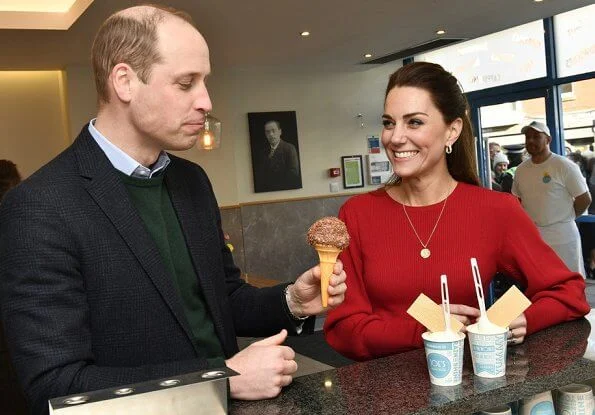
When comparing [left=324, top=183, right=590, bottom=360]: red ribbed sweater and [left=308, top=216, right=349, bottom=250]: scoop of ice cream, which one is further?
[left=324, top=183, right=590, bottom=360]: red ribbed sweater

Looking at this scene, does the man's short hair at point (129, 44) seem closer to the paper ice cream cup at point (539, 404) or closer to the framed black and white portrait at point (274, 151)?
the paper ice cream cup at point (539, 404)

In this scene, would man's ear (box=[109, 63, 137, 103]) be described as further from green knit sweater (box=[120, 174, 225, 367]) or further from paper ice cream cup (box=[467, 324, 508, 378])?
paper ice cream cup (box=[467, 324, 508, 378])

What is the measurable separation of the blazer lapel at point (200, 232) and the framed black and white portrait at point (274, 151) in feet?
23.0

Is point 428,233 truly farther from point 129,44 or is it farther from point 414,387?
point 129,44

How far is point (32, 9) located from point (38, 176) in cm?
478

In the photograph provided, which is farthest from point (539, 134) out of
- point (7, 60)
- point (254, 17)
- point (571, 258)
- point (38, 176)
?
point (38, 176)

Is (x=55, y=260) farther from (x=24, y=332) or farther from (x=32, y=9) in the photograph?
(x=32, y=9)

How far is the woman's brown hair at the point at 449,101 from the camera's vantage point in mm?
2344

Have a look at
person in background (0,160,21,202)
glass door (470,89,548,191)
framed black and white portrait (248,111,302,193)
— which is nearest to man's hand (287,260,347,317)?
person in background (0,160,21,202)

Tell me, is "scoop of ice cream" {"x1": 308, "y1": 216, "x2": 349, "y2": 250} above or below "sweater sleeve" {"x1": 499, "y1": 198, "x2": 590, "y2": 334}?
above

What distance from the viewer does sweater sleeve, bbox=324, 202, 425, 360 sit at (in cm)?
202

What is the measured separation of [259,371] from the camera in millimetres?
1471

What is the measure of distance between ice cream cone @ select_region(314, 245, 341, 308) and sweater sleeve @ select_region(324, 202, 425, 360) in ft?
1.50

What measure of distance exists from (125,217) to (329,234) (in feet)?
1.57
